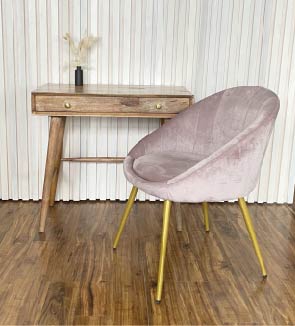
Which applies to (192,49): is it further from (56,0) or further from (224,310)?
(224,310)

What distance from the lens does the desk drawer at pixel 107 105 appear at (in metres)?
2.38

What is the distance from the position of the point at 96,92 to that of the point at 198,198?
87cm

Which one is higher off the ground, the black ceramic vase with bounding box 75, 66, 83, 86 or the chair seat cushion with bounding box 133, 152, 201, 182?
the black ceramic vase with bounding box 75, 66, 83, 86

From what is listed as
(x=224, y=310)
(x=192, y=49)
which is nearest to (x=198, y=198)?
(x=224, y=310)

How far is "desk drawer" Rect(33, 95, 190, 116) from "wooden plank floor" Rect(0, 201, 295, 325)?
2.07 feet

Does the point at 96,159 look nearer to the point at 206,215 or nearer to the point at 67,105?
the point at 67,105

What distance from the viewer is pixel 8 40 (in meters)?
2.76

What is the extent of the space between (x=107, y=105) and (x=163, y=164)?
50 cm

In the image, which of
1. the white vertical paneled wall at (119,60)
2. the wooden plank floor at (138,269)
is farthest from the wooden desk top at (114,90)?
the wooden plank floor at (138,269)

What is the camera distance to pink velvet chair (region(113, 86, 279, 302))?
1863 mm

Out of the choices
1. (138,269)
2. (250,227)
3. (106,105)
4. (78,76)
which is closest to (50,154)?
(106,105)

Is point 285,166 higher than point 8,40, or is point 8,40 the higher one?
point 8,40

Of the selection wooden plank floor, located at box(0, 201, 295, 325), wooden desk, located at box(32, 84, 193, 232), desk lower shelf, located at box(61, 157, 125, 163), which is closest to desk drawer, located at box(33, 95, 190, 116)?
wooden desk, located at box(32, 84, 193, 232)

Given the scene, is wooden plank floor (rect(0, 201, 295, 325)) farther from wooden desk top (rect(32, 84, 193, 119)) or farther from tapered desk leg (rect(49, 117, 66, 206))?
wooden desk top (rect(32, 84, 193, 119))
